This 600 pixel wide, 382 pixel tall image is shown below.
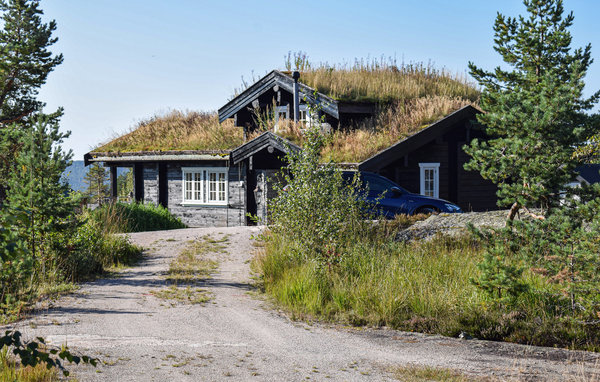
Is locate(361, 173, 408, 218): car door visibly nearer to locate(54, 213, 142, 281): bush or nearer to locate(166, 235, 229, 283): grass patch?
locate(166, 235, 229, 283): grass patch

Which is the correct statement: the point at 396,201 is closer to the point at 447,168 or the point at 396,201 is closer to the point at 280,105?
the point at 447,168

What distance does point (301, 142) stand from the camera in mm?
18734

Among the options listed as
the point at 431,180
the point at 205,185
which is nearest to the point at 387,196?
the point at 431,180

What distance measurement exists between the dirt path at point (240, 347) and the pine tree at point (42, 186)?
5.31 feet

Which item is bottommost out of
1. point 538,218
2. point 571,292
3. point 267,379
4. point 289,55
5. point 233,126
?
point 267,379

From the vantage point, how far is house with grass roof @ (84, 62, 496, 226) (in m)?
18.8

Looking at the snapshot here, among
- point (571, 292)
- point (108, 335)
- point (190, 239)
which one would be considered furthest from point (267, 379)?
point (190, 239)

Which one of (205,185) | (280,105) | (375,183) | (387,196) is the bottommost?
(387,196)

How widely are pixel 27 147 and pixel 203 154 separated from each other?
40.7ft

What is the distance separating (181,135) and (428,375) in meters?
21.8

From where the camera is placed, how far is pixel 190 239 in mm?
14953

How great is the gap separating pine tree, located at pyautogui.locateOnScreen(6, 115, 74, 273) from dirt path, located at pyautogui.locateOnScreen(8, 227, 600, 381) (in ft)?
5.31

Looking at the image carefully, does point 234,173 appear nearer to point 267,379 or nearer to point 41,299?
point 41,299

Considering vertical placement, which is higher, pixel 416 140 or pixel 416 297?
pixel 416 140
